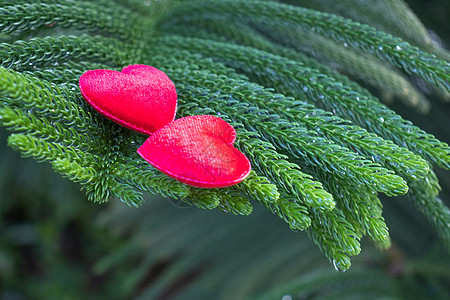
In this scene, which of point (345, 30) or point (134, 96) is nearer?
point (134, 96)

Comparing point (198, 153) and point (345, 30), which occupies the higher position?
point (345, 30)

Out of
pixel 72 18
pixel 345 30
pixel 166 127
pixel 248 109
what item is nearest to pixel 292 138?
pixel 248 109

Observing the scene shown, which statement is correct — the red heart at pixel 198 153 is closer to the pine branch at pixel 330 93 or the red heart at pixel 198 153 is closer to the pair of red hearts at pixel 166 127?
the pair of red hearts at pixel 166 127

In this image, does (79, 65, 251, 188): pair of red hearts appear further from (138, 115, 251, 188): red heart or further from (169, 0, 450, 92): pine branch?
(169, 0, 450, 92): pine branch

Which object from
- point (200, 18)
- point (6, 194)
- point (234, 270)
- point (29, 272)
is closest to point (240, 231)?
point (234, 270)

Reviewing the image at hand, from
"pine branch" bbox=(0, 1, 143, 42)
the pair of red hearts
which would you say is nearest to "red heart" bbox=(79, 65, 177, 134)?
the pair of red hearts

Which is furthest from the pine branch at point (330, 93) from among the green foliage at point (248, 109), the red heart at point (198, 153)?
the red heart at point (198, 153)

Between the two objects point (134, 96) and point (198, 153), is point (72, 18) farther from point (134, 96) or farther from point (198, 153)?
point (198, 153)

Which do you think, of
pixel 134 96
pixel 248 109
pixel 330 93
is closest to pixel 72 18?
pixel 134 96
